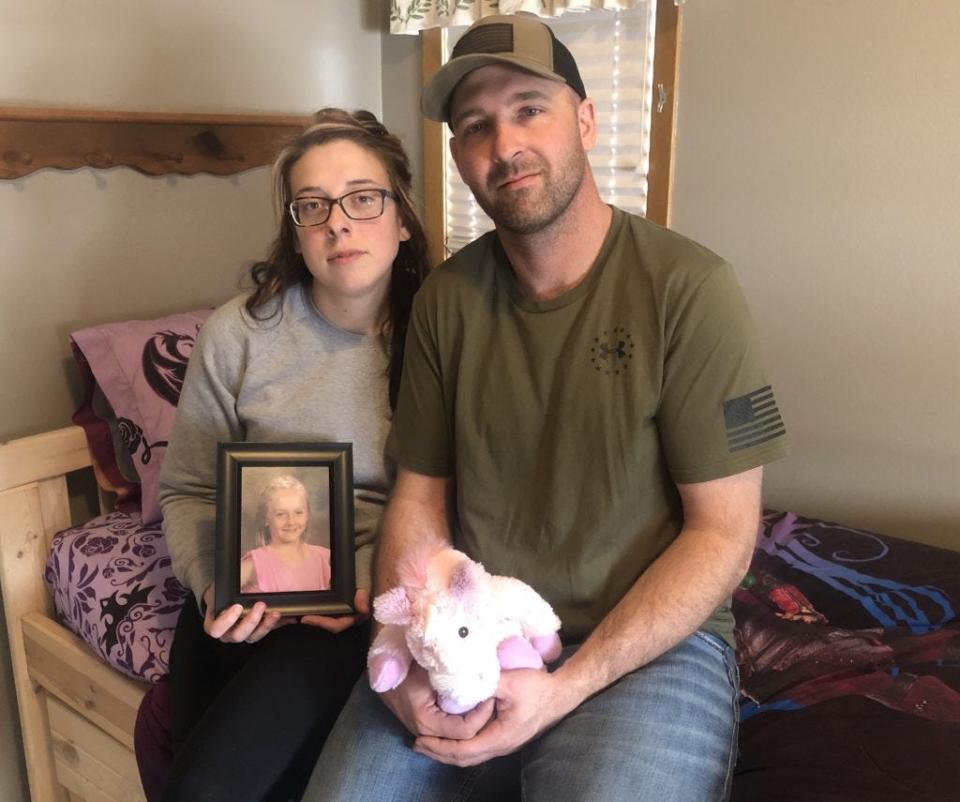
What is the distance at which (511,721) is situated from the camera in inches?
40.4

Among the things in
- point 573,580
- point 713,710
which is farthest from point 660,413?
point 713,710

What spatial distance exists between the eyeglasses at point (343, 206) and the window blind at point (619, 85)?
2.92ft

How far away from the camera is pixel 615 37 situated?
6.88 ft

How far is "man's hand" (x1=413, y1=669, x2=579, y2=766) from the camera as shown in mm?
1027

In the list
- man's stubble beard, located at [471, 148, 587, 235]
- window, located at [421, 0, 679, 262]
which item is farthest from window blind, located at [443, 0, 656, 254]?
man's stubble beard, located at [471, 148, 587, 235]

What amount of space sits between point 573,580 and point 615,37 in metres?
1.44

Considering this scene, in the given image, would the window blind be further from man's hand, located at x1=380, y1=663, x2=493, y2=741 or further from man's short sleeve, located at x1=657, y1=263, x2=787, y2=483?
man's hand, located at x1=380, y1=663, x2=493, y2=741

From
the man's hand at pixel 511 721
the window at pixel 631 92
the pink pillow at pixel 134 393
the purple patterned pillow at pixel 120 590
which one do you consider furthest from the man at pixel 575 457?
the window at pixel 631 92

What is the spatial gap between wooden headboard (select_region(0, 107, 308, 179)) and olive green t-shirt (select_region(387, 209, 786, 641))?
0.62 metres

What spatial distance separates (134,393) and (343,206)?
2.27ft

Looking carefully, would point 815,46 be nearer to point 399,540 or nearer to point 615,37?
point 615,37

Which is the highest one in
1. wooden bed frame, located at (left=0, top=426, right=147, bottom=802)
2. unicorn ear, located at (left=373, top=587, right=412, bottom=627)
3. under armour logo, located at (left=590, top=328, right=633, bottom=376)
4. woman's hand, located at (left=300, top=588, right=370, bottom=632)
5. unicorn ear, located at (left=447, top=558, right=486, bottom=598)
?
under armour logo, located at (left=590, top=328, right=633, bottom=376)

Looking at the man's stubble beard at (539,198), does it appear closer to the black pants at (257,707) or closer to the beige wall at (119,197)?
the black pants at (257,707)

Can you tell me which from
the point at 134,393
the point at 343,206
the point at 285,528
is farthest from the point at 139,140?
the point at 285,528
